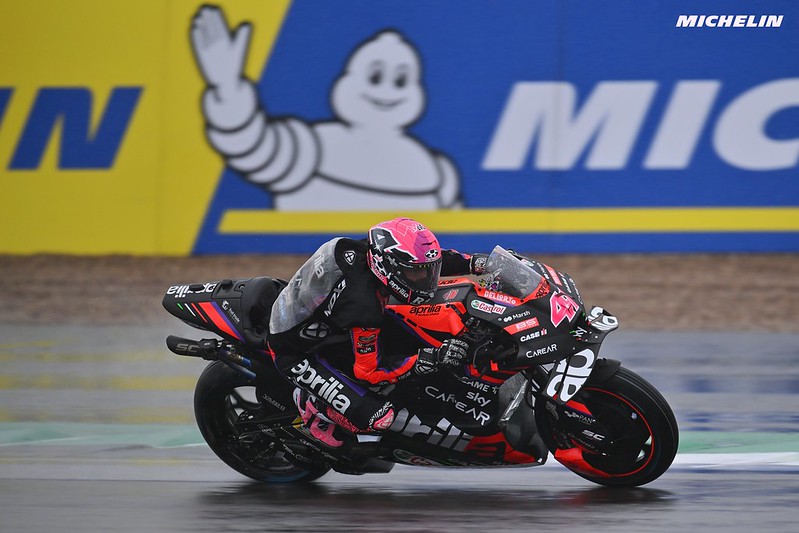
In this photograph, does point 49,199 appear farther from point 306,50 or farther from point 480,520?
point 480,520

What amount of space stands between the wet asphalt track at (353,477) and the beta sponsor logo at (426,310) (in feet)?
2.74

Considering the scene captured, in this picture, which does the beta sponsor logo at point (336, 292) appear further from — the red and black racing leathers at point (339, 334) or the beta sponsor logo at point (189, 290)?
the beta sponsor logo at point (189, 290)

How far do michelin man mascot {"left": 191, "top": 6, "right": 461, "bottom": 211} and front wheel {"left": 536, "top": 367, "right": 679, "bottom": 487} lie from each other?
17.5 ft

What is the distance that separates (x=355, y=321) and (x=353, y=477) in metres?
1.17

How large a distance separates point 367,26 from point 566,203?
2.38 m

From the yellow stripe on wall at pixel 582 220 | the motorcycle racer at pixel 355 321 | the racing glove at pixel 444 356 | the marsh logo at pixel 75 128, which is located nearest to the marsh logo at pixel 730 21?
the yellow stripe on wall at pixel 582 220

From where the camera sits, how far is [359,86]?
34.6ft

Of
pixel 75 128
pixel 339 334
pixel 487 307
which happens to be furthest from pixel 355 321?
pixel 75 128

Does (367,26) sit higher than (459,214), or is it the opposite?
(367,26)

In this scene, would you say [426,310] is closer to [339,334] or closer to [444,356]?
[444,356]

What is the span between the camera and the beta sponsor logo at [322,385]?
5164mm

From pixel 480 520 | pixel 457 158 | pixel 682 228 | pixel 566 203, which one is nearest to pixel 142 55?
pixel 457 158

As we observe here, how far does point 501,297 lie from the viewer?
494cm

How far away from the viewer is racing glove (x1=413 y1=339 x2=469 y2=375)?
4910 millimetres
